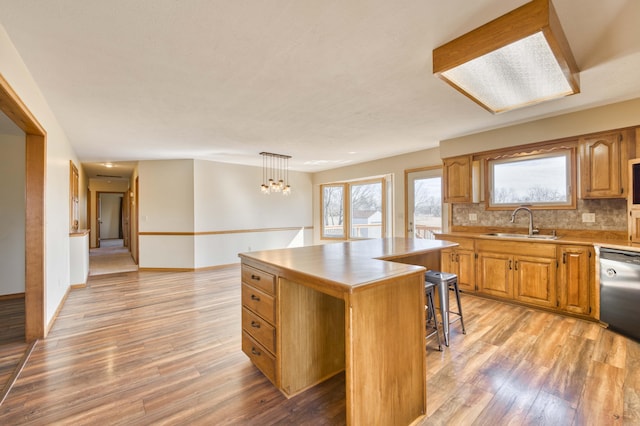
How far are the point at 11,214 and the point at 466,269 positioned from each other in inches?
259

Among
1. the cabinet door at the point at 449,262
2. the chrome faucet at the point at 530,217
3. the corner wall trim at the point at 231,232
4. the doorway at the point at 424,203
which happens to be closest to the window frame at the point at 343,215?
the corner wall trim at the point at 231,232

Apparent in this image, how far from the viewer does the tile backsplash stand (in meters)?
3.19

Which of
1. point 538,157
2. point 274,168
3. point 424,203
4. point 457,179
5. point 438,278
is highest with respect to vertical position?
point 274,168

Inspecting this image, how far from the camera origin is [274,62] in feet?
7.04

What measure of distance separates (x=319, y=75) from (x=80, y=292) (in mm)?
4790

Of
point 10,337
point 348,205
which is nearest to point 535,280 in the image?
point 348,205

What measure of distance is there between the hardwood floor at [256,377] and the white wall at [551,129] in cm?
216

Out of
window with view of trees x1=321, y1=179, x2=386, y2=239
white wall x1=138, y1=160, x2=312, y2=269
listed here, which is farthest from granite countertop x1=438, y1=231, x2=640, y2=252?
white wall x1=138, y1=160, x2=312, y2=269

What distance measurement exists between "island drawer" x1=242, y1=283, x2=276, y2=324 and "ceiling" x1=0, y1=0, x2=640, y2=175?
5.72 feet

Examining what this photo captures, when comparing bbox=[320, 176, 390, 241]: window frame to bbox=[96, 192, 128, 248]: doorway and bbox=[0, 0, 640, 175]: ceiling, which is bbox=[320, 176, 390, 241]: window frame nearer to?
bbox=[0, 0, 640, 175]: ceiling

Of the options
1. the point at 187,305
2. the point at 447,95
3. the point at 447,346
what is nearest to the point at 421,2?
the point at 447,95

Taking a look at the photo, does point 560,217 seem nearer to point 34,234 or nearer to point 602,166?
point 602,166

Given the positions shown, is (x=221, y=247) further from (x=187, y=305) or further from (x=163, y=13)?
(x=163, y=13)

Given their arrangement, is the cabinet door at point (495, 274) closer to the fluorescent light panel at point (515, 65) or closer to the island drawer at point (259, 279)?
the fluorescent light panel at point (515, 65)
